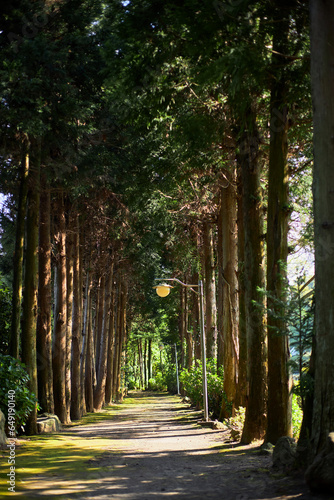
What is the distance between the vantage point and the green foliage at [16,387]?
11703 millimetres

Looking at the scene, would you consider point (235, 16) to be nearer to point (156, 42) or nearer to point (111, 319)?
point (156, 42)

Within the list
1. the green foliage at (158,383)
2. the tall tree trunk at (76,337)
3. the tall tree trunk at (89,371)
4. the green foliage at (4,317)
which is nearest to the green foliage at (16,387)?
the green foliage at (4,317)

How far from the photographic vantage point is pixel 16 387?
39.0 feet

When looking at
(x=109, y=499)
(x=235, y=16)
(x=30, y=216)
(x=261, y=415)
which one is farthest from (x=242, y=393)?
(x=235, y=16)

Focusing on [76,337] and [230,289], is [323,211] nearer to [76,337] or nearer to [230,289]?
[230,289]

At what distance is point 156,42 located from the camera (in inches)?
362

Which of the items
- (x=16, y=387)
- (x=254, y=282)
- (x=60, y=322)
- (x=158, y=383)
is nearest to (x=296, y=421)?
(x=254, y=282)

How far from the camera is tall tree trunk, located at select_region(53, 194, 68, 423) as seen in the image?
57.7 feet

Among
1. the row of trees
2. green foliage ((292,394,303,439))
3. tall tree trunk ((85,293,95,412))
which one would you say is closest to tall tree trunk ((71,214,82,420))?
the row of trees

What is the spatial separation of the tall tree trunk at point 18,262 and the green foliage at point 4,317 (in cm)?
273

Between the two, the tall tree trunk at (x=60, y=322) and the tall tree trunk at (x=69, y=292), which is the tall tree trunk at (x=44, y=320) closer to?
the tall tree trunk at (x=60, y=322)

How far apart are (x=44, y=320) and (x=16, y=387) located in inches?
166

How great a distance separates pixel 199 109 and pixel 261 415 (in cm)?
682

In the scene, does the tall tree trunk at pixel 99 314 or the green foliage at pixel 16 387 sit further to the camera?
the tall tree trunk at pixel 99 314
